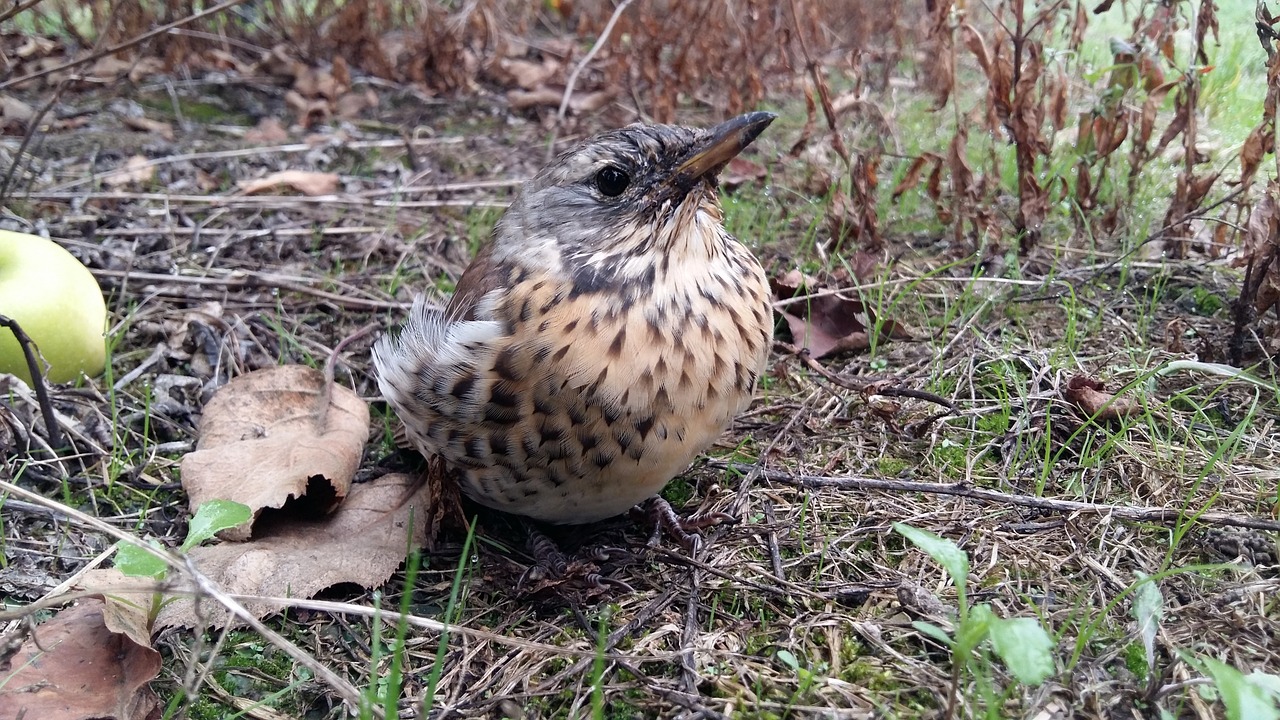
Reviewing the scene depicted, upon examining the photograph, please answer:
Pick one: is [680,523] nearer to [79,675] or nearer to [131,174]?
[79,675]

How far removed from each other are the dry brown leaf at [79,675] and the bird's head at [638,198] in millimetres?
1624

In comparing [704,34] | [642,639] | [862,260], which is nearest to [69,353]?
[642,639]

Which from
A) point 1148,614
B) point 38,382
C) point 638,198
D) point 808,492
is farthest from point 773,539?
point 38,382

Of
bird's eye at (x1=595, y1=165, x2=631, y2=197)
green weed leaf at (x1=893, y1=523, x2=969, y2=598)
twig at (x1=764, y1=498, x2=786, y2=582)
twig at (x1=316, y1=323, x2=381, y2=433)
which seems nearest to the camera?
green weed leaf at (x1=893, y1=523, x2=969, y2=598)

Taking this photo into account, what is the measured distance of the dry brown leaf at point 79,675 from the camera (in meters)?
2.24

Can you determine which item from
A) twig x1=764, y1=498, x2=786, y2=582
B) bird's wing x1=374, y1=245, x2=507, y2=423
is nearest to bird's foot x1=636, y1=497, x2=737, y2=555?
twig x1=764, y1=498, x2=786, y2=582

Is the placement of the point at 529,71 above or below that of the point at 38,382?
above

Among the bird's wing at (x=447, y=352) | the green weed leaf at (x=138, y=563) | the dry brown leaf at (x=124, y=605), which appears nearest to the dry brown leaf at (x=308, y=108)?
the bird's wing at (x=447, y=352)

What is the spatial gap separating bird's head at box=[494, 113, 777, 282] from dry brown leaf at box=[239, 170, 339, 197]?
3.15 m

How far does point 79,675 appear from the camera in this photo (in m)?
2.34

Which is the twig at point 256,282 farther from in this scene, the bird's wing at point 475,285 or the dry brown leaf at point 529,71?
the dry brown leaf at point 529,71

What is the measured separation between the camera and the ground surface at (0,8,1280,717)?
7.33 feet

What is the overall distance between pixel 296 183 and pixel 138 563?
394 cm

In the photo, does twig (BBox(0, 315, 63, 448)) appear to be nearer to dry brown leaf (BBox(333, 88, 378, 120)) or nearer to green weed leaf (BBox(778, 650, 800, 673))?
green weed leaf (BBox(778, 650, 800, 673))
